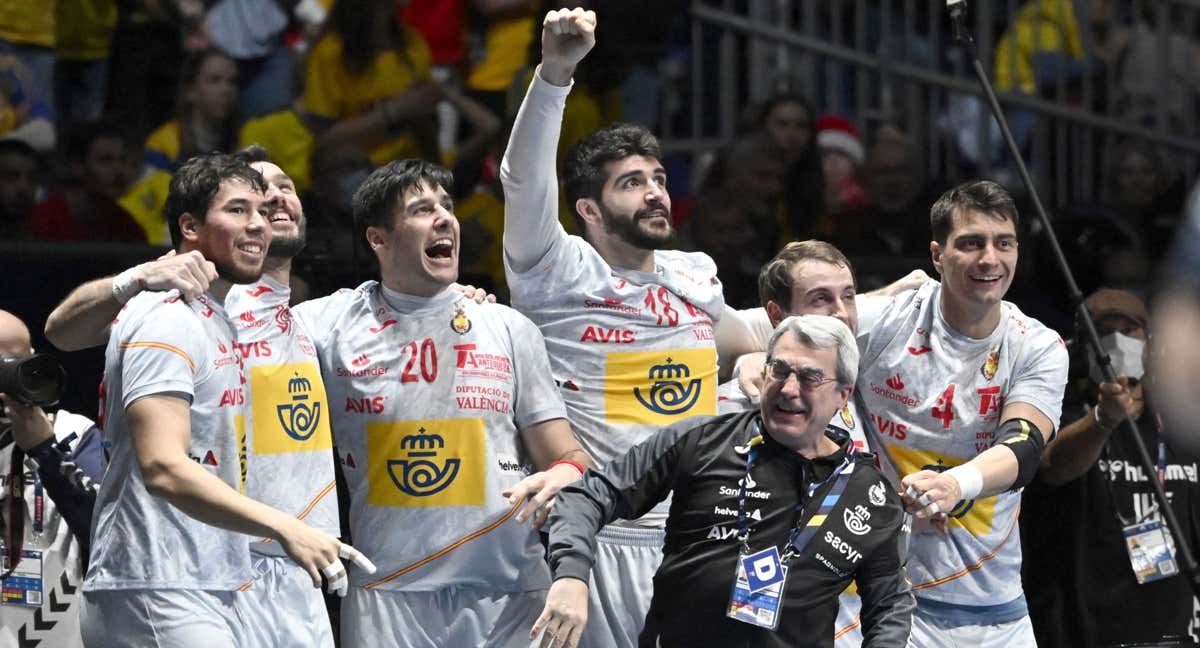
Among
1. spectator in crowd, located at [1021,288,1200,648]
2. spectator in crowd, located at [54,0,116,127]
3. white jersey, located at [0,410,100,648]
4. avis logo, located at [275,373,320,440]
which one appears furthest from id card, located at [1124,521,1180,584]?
spectator in crowd, located at [54,0,116,127]

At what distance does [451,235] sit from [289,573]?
1104 millimetres

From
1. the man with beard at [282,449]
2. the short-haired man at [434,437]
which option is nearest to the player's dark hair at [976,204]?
the short-haired man at [434,437]

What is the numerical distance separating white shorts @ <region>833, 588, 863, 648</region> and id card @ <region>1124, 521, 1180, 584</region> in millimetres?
1381

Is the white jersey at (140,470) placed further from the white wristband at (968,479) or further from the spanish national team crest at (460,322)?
the white wristband at (968,479)

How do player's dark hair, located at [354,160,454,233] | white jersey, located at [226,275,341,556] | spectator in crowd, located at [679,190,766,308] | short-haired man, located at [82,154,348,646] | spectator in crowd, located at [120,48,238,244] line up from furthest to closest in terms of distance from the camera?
spectator in crowd, located at [120,48,238,244]
spectator in crowd, located at [679,190,766,308]
player's dark hair, located at [354,160,454,233]
white jersey, located at [226,275,341,556]
short-haired man, located at [82,154,348,646]

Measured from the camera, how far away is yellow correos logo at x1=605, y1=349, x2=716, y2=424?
5484 mm

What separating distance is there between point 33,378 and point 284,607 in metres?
0.97

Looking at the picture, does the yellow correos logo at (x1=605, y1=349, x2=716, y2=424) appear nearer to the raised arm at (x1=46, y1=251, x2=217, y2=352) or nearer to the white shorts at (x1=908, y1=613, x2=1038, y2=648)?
the white shorts at (x1=908, y1=613, x2=1038, y2=648)

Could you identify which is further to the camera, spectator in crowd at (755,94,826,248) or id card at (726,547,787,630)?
spectator in crowd at (755,94,826,248)

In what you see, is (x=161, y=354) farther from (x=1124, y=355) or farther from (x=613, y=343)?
(x=1124, y=355)

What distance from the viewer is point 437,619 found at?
200 inches

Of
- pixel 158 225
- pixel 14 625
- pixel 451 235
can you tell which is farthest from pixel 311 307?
pixel 158 225

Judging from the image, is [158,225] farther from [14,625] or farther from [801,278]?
[801,278]

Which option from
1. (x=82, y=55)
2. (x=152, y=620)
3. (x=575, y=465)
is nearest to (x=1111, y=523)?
(x=575, y=465)
